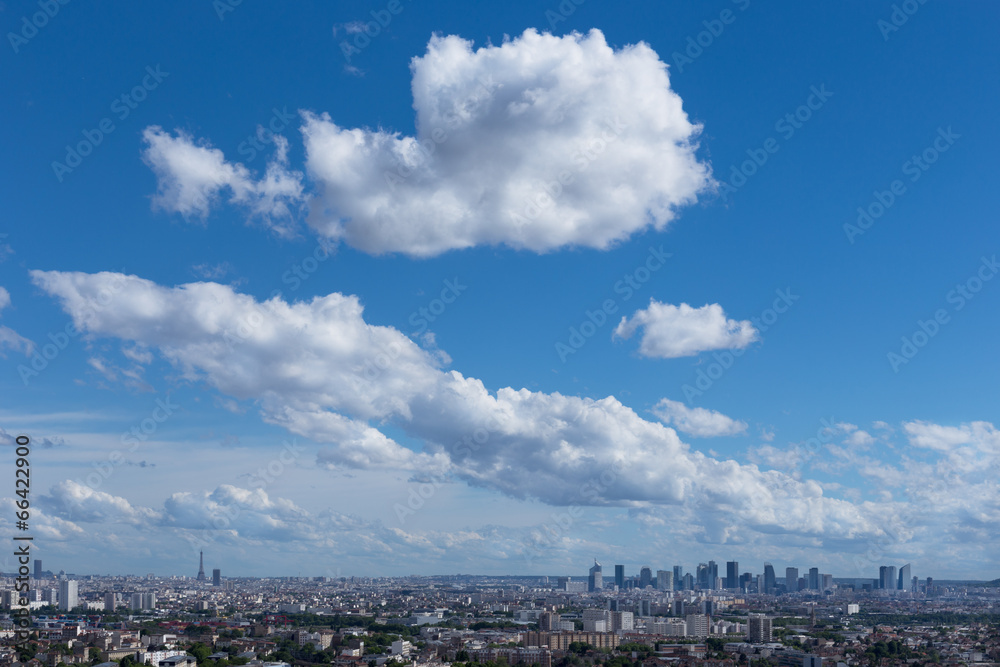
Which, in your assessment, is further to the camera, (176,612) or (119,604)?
(119,604)

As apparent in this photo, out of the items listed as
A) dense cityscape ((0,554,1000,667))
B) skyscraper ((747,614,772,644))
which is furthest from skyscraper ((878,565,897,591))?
skyscraper ((747,614,772,644))

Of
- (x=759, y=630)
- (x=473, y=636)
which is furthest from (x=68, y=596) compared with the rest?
(x=759, y=630)

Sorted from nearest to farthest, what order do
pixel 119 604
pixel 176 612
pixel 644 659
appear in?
pixel 644 659 → pixel 176 612 → pixel 119 604

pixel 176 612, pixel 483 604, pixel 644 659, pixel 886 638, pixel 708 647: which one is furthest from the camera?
pixel 483 604

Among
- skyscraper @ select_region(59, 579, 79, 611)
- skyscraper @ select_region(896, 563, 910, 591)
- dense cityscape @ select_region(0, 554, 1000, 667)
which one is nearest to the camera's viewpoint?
dense cityscape @ select_region(0, 554, 1000, 667)

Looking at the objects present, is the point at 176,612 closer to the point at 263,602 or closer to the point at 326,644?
the point at 263,602

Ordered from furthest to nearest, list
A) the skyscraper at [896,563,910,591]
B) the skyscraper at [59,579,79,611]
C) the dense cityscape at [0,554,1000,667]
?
1. the skyscraper at [896,563,910,591]
2. the skyscraper at [59,579,79,611]
3. the dense cityscape at [0,554,1000,667]

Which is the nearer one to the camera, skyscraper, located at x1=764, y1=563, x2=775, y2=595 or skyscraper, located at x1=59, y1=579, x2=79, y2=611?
skyscraper, located at x1=59, y1=579, x2=79, y2=611

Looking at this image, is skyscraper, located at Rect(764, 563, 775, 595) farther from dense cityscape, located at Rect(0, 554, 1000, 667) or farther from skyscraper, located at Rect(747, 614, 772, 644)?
skyscraper, located at Rect(747, 614, 772, 644)

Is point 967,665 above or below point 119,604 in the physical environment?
above

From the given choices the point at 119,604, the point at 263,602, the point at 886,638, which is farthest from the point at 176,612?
the point at 886,638

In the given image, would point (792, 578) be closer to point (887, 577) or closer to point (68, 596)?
point (887, 577)
